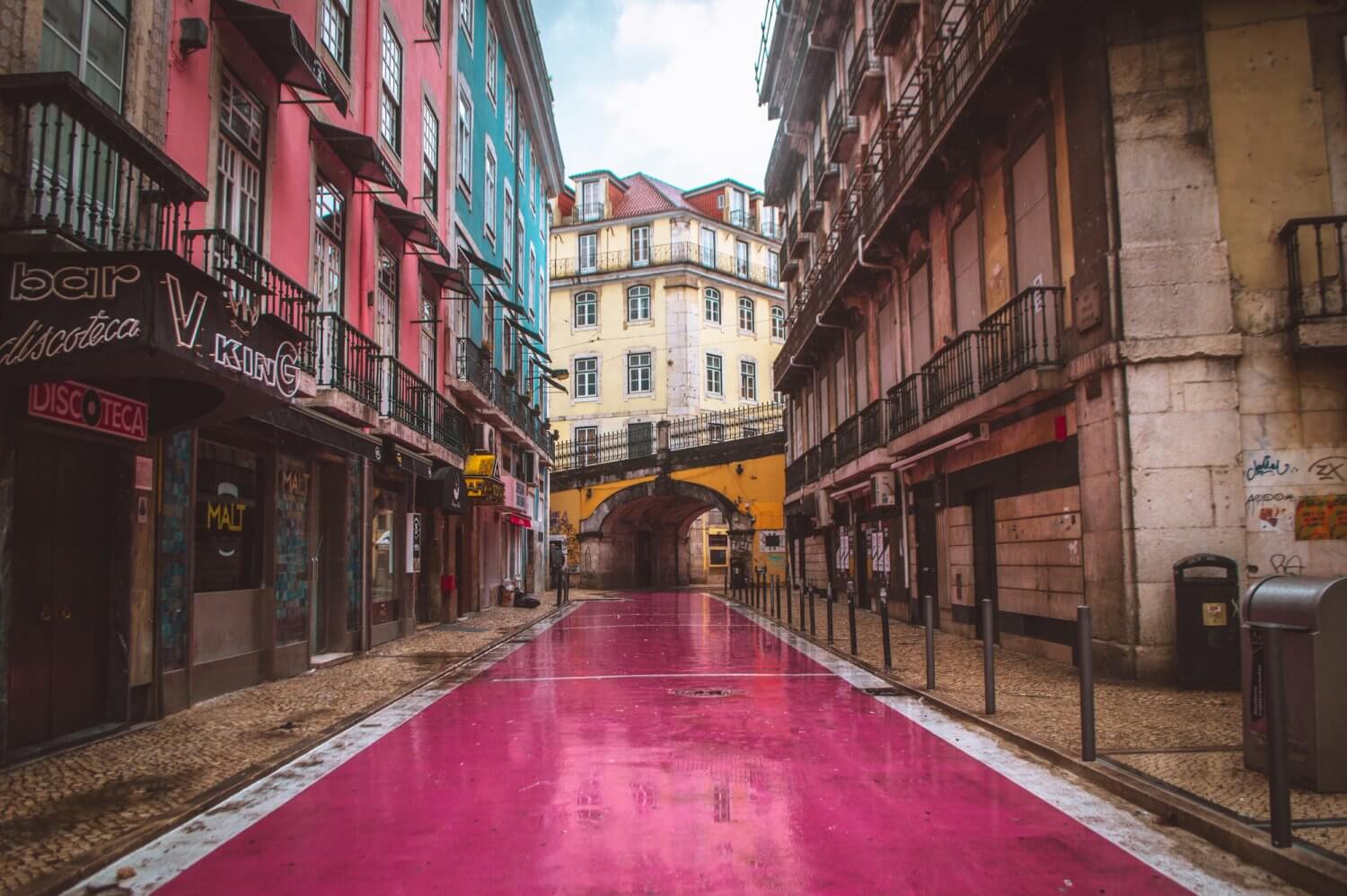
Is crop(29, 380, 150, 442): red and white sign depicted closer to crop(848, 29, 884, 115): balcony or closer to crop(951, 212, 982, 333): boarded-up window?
crop(951, 212, 982, 333): boarded-up window

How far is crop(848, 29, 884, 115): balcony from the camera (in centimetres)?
1966

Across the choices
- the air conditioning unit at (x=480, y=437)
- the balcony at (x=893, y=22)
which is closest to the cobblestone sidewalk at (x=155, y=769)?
the air conditioning unit at (x=480, y=437)

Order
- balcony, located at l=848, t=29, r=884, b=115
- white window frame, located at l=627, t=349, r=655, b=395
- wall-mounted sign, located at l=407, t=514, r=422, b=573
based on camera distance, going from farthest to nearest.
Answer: white window frame, located at l=627, t=349, r=655, b=395 → balcony, located at l=848, t=29, r=884, b=115 → wall-mounted sign, located at l=407, t=514, r=422, b=573

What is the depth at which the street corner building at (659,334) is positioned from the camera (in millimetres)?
44500

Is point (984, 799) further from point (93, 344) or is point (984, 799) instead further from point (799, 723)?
point (93, 344)

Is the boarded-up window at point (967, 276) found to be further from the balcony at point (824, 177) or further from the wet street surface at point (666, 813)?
the balcony at point (824, 177)

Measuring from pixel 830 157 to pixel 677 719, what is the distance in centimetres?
1896

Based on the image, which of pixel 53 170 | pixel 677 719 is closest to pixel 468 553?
pixel 677 719

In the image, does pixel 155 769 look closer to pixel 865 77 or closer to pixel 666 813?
pixel 666 813

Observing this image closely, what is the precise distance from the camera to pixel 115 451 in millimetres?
7703

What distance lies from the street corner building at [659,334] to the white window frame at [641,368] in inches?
2.4

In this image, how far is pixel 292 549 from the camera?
1167 centimetres

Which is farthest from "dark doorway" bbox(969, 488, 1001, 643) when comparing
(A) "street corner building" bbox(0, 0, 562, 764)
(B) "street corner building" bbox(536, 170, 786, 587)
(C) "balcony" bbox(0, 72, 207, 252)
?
(B) "street corner building" bbox(536, 170, 786, 587)

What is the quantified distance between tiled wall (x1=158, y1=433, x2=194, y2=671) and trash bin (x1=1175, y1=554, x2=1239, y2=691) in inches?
352
